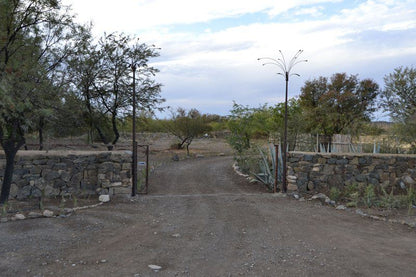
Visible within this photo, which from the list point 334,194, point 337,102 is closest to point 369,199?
point 334,194

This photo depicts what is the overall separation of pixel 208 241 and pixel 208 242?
59 millimetres

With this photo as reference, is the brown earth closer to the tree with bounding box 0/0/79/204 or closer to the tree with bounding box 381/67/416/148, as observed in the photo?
the tree with bounding box 0/0/79/204

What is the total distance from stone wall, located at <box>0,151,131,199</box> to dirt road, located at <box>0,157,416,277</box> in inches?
35.8

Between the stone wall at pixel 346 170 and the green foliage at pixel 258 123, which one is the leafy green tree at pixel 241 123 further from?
the stone wall at pixel 346 170

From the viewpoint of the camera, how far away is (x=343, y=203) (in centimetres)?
1046

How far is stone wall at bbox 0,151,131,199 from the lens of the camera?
10461 mm

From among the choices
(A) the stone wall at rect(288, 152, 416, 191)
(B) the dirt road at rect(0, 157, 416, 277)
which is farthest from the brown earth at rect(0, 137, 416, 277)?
(A) the stone wall at rect(288, 152, 416, 191)

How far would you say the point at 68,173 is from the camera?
10758 millimetres

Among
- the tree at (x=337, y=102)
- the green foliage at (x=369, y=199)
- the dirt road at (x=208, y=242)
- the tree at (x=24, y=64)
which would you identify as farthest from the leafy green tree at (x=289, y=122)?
the tree at (x=24, y=64)

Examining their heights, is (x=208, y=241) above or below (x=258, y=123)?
below

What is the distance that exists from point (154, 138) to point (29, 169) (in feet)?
89.4

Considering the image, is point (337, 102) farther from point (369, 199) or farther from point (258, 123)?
point (369, 199)

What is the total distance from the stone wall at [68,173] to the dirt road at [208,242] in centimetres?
91

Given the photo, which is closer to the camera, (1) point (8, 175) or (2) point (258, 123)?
(1) point (8, 175)
